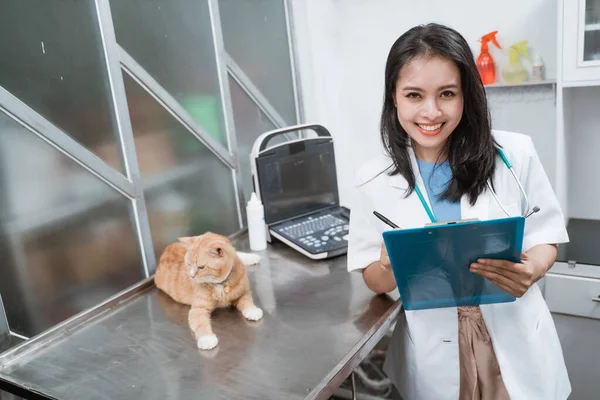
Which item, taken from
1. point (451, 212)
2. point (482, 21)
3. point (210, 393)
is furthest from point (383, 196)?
point (482, 21)

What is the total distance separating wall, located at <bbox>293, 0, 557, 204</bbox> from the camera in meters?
2.28

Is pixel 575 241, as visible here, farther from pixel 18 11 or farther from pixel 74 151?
pixel 18 11

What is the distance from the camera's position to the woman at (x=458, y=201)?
4.07 feet

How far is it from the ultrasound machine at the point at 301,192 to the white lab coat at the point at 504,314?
0.55 meters

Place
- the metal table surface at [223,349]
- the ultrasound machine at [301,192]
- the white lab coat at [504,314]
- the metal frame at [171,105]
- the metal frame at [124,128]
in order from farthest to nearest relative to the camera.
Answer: the ultrasound machine at [301,192] < the metal frame at [171,105] < the metal frame at [124,128] < the white lab coat at [504,314] < the metal table surface at [223,349]

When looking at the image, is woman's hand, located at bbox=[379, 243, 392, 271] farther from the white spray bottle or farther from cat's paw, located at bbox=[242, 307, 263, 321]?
the white spray bottle

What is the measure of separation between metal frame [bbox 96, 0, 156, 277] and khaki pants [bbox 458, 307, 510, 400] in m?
1.11

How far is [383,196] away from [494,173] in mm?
279

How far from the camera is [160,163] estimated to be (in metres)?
2.00

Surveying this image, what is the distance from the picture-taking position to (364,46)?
2.67m

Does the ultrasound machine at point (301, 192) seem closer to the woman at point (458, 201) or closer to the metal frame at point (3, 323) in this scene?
the woman at point (458, 201)

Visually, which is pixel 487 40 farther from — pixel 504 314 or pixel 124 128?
pixel 124 128

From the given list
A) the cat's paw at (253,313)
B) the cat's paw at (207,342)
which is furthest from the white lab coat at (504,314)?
the cat's paw at (207,342)

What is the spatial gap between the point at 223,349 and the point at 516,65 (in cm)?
172
